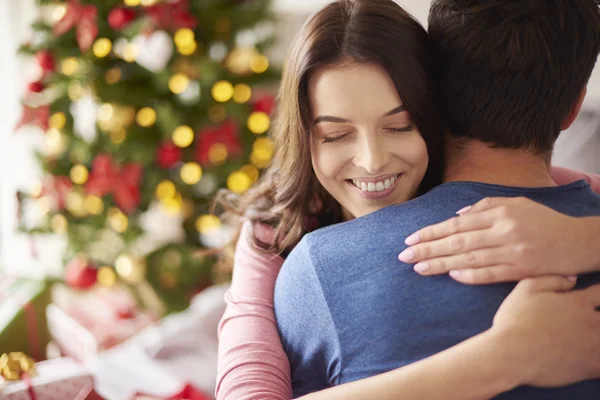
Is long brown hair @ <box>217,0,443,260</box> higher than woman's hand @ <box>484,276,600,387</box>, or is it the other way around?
long brown hair @ <box>217,0,443,260</box>

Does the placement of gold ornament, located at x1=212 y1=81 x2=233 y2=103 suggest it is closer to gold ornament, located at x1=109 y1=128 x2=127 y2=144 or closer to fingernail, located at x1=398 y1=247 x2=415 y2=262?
gold ornament, located at x1=109 y1=128 x2=127 y2=144

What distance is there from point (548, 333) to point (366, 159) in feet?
1.45

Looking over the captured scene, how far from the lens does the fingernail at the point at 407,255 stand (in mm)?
971

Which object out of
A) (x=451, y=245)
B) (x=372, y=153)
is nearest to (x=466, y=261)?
(x=451, y=245)

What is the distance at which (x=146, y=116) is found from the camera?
2600mm

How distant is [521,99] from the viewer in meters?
1.09

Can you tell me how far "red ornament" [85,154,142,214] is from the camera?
2.60 metres

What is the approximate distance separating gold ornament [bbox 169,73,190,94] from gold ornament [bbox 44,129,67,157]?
557mm

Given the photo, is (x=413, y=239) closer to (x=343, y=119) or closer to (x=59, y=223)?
(x=343, y=119)

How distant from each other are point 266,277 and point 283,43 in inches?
77.5

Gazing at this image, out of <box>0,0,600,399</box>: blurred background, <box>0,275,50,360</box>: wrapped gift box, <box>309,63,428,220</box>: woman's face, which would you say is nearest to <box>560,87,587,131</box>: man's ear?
<box>309,63,428,220</box>: woman's face

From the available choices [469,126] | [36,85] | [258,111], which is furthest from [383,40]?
[36,85]

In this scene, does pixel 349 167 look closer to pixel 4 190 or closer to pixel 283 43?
pixel 283 43

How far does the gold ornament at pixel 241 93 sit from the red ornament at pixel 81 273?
1.04 meters
